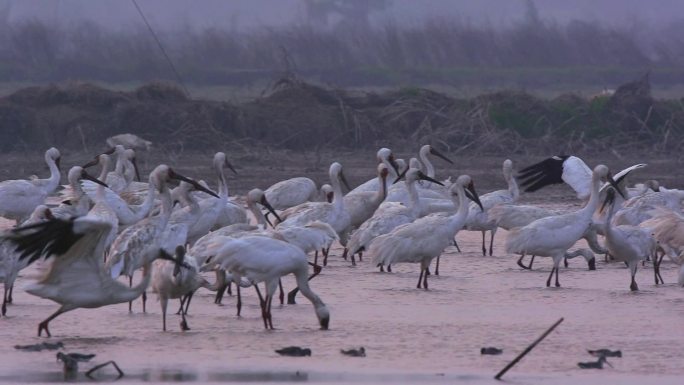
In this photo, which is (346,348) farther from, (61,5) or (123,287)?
(61,5)

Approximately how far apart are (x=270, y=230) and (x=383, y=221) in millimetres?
1439

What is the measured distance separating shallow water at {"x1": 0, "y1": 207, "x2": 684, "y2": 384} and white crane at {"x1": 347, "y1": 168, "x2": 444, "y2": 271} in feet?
1.03

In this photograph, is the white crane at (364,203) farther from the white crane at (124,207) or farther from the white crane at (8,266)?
the white crane at (8,266)

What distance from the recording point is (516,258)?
56.0 ft

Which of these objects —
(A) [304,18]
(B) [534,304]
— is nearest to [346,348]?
(B) [534,304]

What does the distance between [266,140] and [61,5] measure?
26.2 m

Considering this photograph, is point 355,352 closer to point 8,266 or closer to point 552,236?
point 8,266

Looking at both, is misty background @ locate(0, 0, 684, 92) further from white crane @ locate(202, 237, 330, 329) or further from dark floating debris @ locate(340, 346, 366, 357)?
dark floating debris @ locate(340, 346, 366, 357)

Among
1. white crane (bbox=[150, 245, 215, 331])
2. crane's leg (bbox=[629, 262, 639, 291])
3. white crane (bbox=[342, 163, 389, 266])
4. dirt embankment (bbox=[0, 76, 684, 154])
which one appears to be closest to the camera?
white crane (bbox=[150, 245, 215, 331])

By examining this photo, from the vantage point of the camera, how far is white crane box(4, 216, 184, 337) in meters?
10.9

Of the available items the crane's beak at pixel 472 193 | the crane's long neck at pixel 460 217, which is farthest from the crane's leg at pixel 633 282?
the crane's beak at pixel 472 193

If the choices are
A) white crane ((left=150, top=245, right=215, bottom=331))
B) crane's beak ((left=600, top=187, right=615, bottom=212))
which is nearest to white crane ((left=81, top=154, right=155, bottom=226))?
white crane ((left=150, top=245, right=215, bottom=331))

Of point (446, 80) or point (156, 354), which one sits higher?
point (446, 80)

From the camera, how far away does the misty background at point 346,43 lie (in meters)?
41.2
